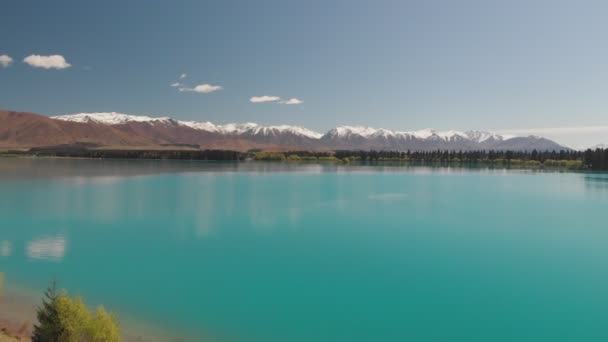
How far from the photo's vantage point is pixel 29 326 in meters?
14.1

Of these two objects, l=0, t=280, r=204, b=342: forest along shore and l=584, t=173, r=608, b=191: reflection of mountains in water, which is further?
l=584, t=173, r=608, b=191: reflection of mountains in water

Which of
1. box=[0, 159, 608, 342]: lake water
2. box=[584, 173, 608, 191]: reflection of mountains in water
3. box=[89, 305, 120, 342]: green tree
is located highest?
box=[89, 305, 120, 342]: green tree

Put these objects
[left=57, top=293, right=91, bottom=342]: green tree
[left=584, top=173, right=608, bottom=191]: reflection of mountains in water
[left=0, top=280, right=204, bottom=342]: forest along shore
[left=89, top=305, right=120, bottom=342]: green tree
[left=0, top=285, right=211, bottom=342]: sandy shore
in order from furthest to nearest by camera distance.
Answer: [left=584, top=173, right=608, bottom=191]: reflection of mountains in water → [left=0, top=285, right=211, bottom=342]: sandy shore → [left=0, top=280, right=204, bottom=342]: forest along shore → [left=89, top=305, right=120, bottom=342]: green tree → [left=57, top=293, right=91, bottom=342]: green tree

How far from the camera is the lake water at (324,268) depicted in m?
15.8

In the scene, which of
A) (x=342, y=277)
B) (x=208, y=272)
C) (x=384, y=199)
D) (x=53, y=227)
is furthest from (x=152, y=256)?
(x=384, y=199)

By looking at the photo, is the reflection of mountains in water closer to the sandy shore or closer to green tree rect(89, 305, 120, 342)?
the sandy shore

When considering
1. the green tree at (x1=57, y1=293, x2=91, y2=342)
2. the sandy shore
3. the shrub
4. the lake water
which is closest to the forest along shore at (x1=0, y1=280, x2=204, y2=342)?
the sandy shore

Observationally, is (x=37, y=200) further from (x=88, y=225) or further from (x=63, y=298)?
(x=63, y=298)

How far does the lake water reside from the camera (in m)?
15.8

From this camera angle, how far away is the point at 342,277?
842 inches

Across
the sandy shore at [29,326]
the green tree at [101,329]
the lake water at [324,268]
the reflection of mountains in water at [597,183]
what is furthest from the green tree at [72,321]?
the reflection of mountains in water at [597,183]

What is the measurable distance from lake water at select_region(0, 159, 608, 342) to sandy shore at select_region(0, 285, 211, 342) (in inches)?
21.0

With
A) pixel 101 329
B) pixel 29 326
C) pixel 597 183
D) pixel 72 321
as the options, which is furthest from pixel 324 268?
pixel 597 183

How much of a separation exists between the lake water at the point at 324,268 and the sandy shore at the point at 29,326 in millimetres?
533
